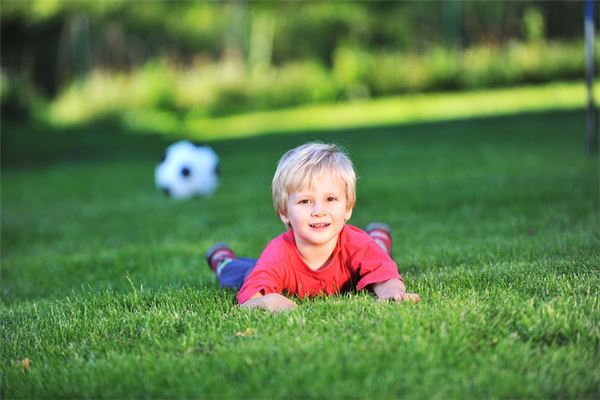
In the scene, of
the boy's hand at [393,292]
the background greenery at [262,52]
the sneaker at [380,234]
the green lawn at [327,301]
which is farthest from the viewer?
the background greenery at [262,52]

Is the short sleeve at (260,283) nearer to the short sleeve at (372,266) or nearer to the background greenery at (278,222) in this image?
the background greenery at (278,222)

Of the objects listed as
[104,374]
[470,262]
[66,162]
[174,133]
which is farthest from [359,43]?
[104,374]

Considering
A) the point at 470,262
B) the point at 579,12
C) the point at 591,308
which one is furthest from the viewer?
the point at 579,12

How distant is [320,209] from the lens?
3.40 m

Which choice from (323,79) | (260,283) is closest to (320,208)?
(260,283)

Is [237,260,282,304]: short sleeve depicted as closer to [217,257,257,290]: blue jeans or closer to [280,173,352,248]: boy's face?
[280,173,352,248]: boy's face

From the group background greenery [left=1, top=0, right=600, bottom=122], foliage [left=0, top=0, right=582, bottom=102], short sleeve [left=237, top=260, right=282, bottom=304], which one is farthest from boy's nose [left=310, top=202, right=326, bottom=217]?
foliage [left=0, top=0, right=582, bottom=102]

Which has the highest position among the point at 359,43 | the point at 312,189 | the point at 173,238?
the point at 359,43

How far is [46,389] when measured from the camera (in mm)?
2564

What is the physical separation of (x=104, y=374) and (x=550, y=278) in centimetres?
189

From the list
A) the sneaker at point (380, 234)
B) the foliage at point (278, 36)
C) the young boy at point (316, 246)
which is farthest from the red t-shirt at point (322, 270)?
the foliage at point (278, 36)

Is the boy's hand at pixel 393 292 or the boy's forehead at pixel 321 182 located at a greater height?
the boy's forehead at pixel 321 182

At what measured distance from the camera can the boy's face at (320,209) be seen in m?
3.41

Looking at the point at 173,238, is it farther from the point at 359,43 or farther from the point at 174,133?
the point at 359,43
